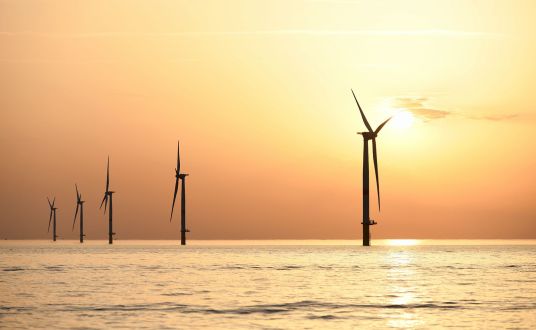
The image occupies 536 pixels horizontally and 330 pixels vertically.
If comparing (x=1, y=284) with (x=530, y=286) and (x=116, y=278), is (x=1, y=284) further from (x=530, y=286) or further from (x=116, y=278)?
(x=530, y=286)

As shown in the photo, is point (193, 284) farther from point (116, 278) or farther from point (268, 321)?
point (268, 321)

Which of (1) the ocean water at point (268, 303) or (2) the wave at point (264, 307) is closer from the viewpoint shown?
(1) the ocean water at point (268, 303)

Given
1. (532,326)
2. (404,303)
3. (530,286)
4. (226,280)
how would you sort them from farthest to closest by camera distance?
(226,280) < (530,286) < (404,303) < (532,326)

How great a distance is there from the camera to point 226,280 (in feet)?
332

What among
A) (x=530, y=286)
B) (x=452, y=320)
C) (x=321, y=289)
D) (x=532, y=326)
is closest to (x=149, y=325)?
(x=452, y=320)

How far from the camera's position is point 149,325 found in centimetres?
5291

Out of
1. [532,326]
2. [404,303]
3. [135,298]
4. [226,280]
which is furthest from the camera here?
[226,280]

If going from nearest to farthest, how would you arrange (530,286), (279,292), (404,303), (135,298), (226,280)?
(404,303), (135,298), (279,292), (530,286), (226,280)

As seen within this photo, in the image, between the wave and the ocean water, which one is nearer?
the ocean water

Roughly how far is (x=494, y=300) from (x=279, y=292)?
1825 centimetres

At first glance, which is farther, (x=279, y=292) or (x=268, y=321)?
(x=279, y=292)

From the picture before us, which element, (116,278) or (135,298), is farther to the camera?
(116,278)

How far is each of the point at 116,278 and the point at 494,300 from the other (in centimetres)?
4758

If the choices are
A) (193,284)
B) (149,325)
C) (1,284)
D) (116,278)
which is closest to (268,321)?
(149,325)
